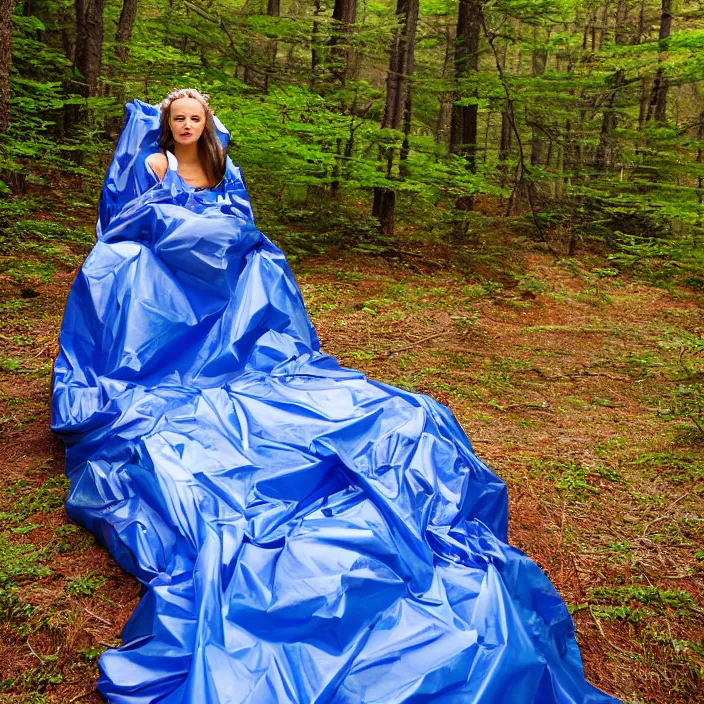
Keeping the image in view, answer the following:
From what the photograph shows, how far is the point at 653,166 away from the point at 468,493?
4996mm

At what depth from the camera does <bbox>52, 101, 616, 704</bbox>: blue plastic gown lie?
1748 mm

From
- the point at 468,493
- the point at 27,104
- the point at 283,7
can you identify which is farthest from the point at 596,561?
the point at 283,7

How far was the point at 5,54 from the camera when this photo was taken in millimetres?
5000

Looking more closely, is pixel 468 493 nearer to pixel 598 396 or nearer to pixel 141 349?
pixel 141 349

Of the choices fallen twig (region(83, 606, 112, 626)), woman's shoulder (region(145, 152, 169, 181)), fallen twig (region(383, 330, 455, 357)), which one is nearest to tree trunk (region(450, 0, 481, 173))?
fallen twig (region(383, 330, 455, 357))

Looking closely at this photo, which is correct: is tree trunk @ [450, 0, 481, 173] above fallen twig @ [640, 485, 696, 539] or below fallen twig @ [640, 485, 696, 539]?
above

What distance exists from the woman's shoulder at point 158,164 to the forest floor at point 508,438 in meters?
1.45

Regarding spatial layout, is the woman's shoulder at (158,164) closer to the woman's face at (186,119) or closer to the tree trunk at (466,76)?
the woman's face at (186,119)

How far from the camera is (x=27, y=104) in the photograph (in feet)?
20.0

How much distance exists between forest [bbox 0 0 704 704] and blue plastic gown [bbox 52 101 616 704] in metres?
Result: 0.30

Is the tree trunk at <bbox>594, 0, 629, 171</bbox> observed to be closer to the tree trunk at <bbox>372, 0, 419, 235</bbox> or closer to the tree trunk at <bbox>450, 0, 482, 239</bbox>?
the tree trunk at <bbox>450, 0, 482, 239</bbox>

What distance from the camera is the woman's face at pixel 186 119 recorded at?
3582 mm

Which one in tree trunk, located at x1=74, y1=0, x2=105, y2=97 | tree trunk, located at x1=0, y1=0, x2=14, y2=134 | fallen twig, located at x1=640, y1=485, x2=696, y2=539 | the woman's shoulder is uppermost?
tree trunk, located at x1=74, y1=0, x2=105, y2=97

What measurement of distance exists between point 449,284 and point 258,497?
5.37 metres
